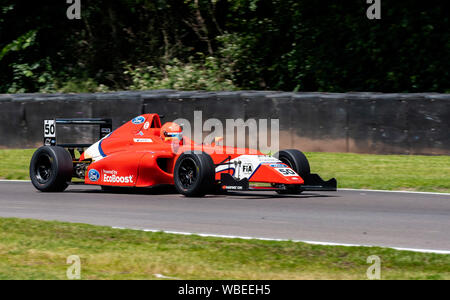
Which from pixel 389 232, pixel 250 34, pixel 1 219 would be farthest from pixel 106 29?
pixel 389 232

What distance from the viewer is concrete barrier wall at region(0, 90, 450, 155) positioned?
47.6ft

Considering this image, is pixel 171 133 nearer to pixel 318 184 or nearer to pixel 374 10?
pixel 318 184

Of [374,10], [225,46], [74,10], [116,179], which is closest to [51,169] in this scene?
[116,179]

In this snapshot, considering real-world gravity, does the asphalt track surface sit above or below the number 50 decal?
below

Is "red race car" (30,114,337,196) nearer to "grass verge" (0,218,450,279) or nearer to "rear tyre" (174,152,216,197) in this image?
"rear tyre" (174,152,216,197)

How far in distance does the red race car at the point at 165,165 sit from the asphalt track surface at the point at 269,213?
0.74ft

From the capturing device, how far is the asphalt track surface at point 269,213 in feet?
25.7

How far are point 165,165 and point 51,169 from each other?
194cm

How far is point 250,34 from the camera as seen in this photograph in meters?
22.9

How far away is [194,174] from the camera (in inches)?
417

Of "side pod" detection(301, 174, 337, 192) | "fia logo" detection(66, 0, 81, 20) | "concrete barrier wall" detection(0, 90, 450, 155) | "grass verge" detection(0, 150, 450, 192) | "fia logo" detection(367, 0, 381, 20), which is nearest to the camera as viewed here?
"side pod" detection(301, 174, 337, 192)

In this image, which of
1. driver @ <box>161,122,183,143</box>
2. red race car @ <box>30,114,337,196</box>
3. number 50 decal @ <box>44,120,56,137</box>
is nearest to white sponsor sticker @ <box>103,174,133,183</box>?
red race car @ <box>30,114,337,196</box>

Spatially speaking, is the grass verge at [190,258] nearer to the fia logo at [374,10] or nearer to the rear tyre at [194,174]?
the rear tyre at [194,174]

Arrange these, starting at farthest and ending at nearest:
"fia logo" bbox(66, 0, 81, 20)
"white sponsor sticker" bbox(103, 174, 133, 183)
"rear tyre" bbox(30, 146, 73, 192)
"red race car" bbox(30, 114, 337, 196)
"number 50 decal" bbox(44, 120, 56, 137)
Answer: "fia logo" bbox(66, 0, 81, 20) → "number 50 decal" bbox(44, 120, 56, 137) → "rear tyre" bbox(30, 146, 73, 192) → "white sponsor sticker" bbox(103, 174, 133, 183) → "red race car" bbox(30, 114, 337, 196)
